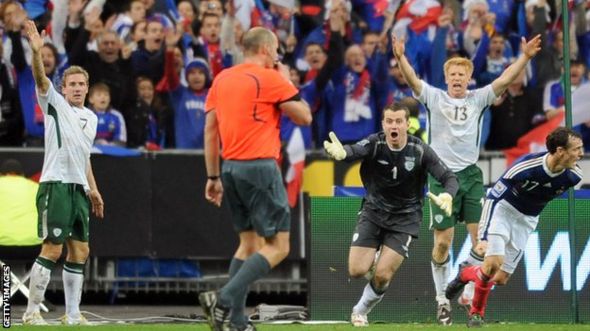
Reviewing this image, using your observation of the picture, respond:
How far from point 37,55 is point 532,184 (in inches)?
192

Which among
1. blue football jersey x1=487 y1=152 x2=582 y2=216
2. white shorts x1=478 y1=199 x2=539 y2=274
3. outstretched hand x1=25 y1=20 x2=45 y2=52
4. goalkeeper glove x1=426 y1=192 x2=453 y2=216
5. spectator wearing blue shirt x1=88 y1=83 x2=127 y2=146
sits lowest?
white shorts x1=478 y1=199 x2=539 y2=274

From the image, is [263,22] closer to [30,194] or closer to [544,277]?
[30,194]

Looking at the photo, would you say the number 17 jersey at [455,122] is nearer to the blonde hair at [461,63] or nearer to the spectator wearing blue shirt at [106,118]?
the blonde hair at [461,63]

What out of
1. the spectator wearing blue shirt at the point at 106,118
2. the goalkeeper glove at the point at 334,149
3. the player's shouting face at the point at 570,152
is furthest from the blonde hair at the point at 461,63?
the spectator wearing blue shirt at the point at 106,118

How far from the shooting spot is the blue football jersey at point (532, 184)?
14.9 meters

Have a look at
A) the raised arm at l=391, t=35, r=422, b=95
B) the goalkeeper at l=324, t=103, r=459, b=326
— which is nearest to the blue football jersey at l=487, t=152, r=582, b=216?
the goalkeeper at l=324, t=103, r=459, b=326

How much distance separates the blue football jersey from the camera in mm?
14891

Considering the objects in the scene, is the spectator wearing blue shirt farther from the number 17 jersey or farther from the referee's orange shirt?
the referee's orange shirt

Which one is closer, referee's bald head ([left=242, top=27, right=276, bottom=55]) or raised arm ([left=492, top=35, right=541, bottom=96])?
referee's bald head ([left=242, top=27, right=276, bottom=55])

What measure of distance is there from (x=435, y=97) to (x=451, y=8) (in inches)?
149

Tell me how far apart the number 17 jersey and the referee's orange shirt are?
12.5 feet

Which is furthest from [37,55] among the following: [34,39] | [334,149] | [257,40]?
[334,149]

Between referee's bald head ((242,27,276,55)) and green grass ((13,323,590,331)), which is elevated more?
referee's bald head ((242,27,276,55))

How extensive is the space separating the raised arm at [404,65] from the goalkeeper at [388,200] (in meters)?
0.84
